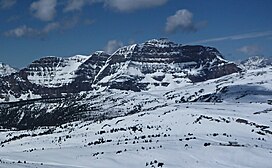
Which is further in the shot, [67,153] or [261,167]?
[67,153]

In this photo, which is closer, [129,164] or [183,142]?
[129,164]

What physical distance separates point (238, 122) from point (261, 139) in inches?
819

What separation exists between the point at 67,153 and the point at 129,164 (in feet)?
53.2

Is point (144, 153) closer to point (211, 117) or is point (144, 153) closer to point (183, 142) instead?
point (183, 142)

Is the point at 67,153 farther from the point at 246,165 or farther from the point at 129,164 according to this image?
the point at 246,165

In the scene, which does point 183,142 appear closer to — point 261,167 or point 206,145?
point 206,145

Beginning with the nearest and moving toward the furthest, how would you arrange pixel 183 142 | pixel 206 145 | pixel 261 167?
pixel 261 167
pixel 206 145
pixel 183 142

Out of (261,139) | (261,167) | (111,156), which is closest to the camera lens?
(261,167)

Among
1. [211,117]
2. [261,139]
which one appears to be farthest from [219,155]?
[211,117]

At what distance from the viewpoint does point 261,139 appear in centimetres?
8362

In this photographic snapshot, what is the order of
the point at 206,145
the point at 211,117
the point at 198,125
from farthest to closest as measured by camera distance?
the point at 211,117, the point at 198,125, the point at 206,145

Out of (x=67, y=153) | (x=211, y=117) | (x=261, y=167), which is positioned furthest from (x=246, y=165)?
(x=211, y=117)

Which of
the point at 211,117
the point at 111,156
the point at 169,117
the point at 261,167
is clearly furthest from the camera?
the point at 169,117

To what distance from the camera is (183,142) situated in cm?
6944
